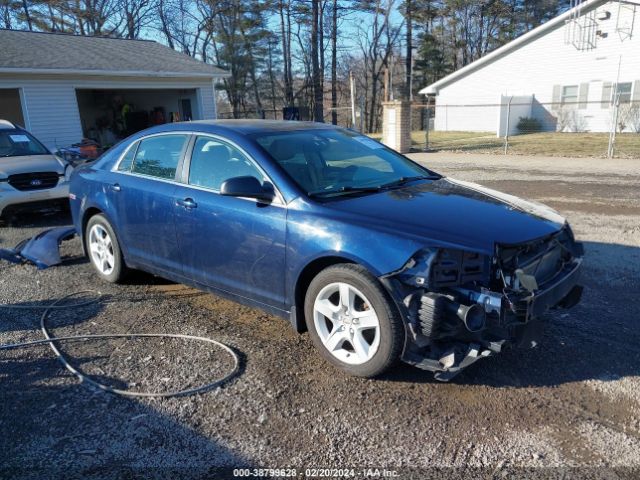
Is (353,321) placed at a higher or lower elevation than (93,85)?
lower

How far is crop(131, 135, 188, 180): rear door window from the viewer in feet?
14.9

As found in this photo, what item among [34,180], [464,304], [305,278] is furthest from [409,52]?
[464,304]

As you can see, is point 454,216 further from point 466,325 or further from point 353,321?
point 353,321

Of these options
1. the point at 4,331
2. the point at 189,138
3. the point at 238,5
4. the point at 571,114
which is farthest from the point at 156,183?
the point at 238,5

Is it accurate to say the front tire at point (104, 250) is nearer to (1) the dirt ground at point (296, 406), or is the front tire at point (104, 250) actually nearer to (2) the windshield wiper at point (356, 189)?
(1) the dirt ground at point (296, 406)

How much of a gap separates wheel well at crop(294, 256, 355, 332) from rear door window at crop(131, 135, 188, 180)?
1654 millimetres

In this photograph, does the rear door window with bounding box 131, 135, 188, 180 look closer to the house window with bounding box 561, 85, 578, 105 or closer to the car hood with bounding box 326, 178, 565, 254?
the car hood with bounding box 326, 178, 565, 254

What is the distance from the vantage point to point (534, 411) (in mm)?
3049

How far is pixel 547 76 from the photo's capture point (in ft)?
90.9

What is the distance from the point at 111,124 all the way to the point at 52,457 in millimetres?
23735

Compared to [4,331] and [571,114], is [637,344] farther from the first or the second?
[571,114]

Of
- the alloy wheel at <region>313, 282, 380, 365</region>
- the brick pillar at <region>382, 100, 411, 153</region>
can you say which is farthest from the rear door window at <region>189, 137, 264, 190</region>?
the brick pillar at <region>382, 100, 411, 153</region>

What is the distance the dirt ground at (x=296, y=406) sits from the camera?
2.69 metres

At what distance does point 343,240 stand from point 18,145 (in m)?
8.05
